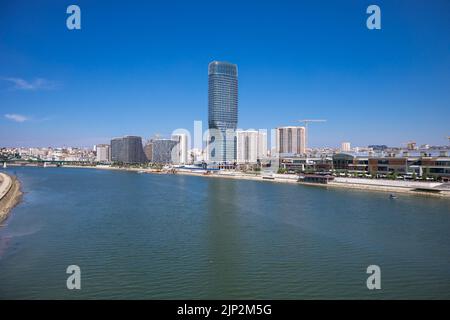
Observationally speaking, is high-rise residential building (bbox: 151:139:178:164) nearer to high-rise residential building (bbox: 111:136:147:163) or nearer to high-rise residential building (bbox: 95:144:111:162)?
high-rise residential building (bbox: 111:136:147:163)

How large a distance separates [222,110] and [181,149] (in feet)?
58.9

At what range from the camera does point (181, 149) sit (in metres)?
63.6

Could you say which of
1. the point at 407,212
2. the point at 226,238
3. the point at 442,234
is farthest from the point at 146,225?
the point at 407,212

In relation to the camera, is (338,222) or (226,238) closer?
(226,238)

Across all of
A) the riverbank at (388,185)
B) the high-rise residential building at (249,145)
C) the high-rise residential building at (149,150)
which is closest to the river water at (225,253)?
the riverbank at (388,185)

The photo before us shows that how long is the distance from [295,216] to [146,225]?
421 cm

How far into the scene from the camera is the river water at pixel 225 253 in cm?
493

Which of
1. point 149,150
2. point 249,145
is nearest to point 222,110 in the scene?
point 249,145

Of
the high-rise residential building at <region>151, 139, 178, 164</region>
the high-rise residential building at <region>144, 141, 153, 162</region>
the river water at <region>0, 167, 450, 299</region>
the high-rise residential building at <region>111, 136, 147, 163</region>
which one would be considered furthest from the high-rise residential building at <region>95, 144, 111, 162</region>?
the river water at <region>0, 167, 450, 299</region>

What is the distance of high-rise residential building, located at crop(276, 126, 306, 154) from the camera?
53272 mm

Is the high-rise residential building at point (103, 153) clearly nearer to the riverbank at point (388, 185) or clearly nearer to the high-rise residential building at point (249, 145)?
the high-rise residential building at point (249, 145)

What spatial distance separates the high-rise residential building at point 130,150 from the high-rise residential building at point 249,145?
2427 cm
